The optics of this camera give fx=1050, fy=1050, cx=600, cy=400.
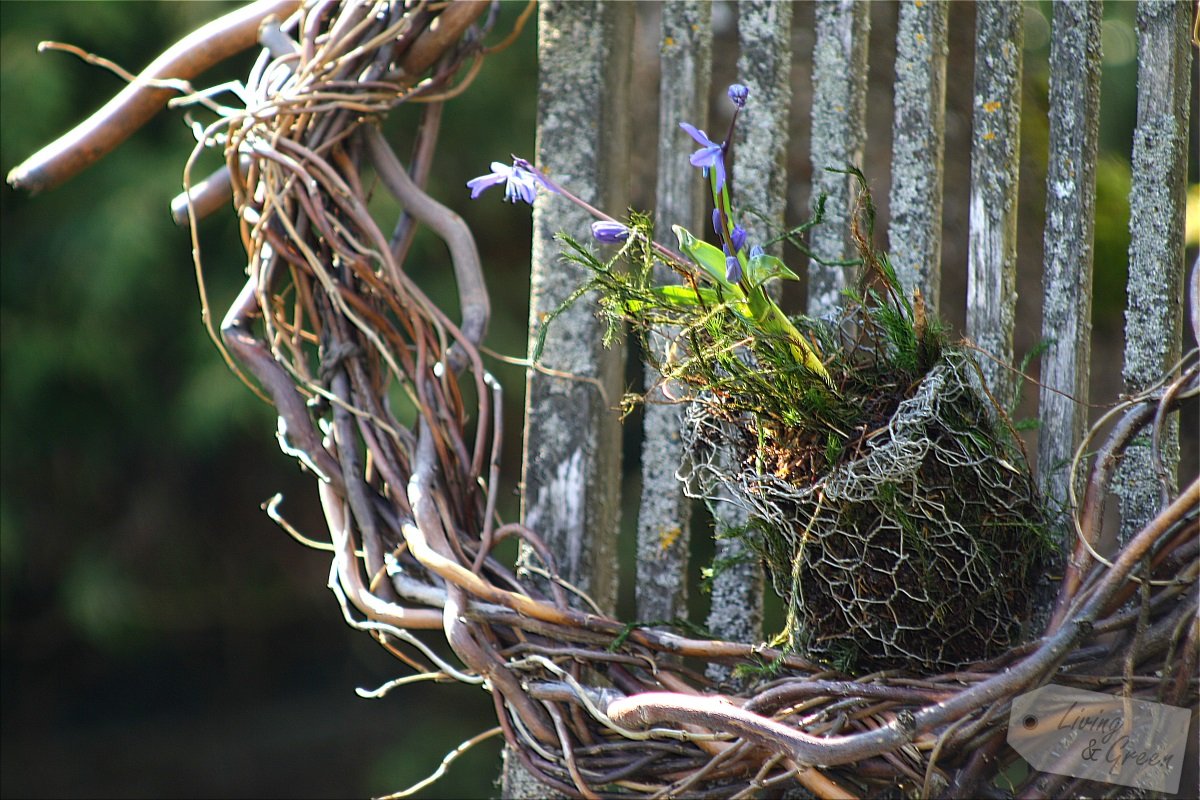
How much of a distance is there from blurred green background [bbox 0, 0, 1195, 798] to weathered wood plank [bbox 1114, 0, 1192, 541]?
3.03ft

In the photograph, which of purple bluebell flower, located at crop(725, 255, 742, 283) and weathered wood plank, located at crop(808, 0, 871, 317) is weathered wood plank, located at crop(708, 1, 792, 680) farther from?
purple bluebell flower, located at crop(725, 255, 742, 283)

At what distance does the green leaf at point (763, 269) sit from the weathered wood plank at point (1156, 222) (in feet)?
0.90

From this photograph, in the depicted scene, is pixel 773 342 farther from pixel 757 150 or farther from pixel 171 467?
pixel 171 467

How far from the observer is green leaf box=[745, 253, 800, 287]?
1.91 feet

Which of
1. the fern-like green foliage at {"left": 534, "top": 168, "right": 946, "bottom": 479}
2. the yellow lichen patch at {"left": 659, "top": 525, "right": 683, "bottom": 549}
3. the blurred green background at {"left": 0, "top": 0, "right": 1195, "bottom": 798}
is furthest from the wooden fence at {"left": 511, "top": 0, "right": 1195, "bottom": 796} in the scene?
the blurred green background at {"left": 0, "top": 0, "right": 1195, "bottom": 798}

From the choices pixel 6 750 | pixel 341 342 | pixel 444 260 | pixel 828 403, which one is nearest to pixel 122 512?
pixel 6 750

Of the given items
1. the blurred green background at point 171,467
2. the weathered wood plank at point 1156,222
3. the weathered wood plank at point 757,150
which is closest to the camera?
the weathered wood plank at point 1156,222

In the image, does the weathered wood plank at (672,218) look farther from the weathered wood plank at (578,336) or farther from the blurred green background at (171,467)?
the blurred green background at (171,467)

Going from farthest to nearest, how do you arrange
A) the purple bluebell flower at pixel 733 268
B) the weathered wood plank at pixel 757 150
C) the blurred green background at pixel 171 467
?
the blurred green background at pixel 171 467, the weathered wood plank at pixel 757 150, the purple bluebell flower at pixel 733 268

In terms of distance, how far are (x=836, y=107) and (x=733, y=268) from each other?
263 millimetres

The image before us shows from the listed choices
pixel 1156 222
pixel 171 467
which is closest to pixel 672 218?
pixel 1156 222

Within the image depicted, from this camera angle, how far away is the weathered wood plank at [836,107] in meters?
0.77

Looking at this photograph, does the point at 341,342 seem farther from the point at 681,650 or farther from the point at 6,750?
the point at 6,750

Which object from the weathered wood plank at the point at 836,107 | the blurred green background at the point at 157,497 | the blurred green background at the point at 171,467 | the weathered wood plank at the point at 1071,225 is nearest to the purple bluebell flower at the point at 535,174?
the weathered wood plank at the point at 836,107
